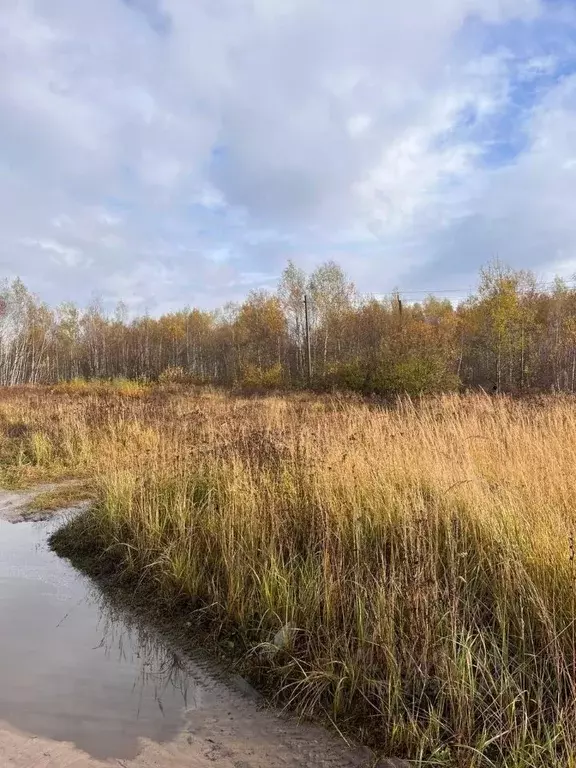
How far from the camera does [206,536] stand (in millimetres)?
4695

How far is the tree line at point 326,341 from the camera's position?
24359mm

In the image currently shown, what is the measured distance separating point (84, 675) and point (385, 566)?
6.91ft

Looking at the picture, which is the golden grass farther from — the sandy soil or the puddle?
the sandy soil

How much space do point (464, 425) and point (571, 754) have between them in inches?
210

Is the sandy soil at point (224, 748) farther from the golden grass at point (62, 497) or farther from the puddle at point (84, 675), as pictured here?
the golden grass at point (62, 497)

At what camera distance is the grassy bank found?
2.49m

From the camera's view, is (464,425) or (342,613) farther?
(464,425)

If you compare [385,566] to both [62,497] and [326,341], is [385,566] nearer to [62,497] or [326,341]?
[62,497]

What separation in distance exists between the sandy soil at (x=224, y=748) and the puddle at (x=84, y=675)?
0.23ft

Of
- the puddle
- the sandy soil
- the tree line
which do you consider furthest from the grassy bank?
the tree line

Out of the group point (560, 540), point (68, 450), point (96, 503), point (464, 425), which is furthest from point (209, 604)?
point (68, 450)

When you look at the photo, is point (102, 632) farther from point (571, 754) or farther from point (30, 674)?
point (571, 754)

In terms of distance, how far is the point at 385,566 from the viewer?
3.21m

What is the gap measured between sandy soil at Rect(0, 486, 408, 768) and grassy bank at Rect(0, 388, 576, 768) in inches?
5.2
